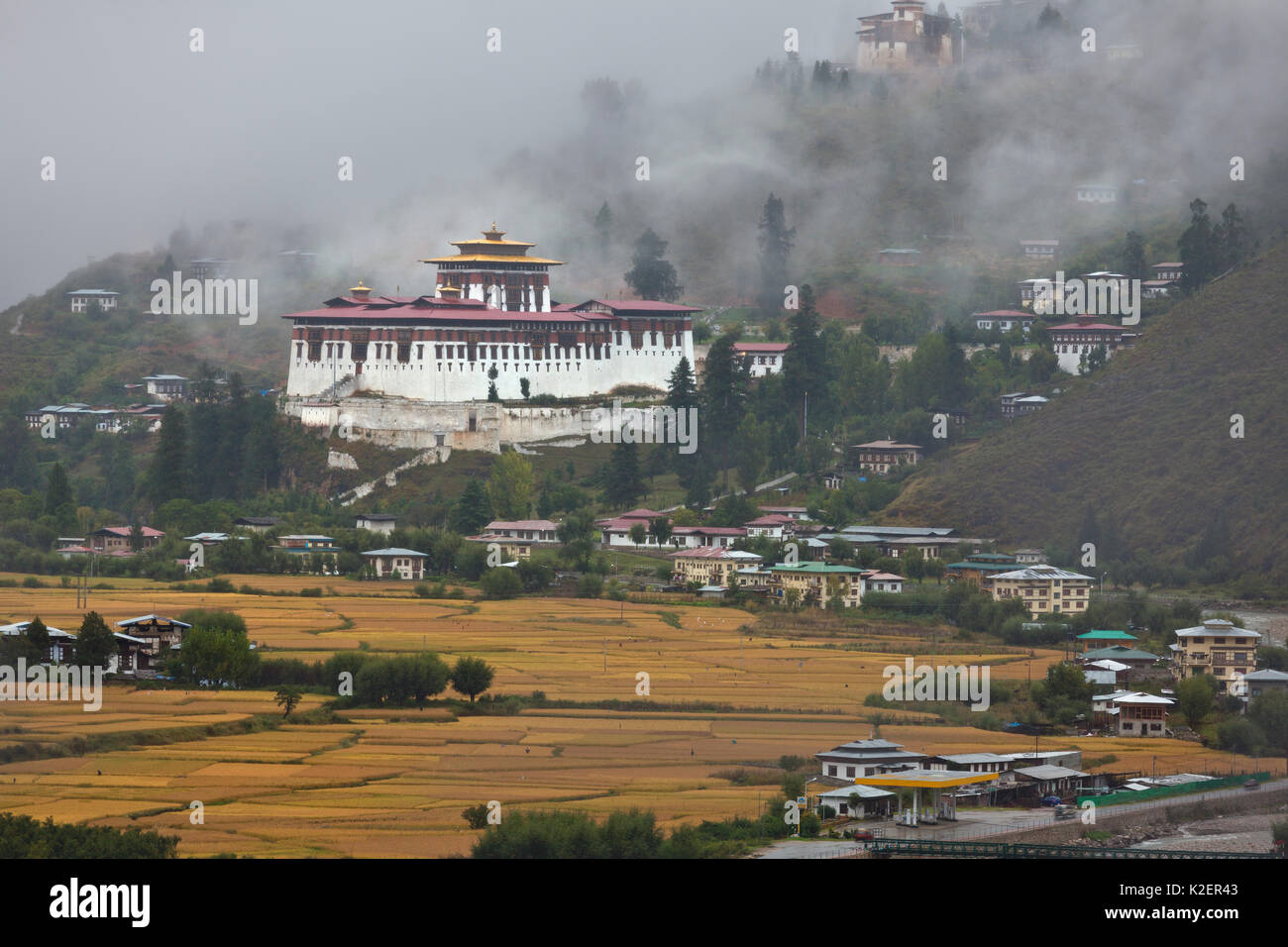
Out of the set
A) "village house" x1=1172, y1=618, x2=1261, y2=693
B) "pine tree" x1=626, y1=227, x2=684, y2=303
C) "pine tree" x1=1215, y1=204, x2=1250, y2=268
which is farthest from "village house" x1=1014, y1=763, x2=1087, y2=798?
"pine tree" x1=626, y1=227, x2=684, y2=303

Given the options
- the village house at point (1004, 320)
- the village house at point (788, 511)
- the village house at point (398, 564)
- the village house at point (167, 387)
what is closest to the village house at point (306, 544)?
the village house at point (398, 564)

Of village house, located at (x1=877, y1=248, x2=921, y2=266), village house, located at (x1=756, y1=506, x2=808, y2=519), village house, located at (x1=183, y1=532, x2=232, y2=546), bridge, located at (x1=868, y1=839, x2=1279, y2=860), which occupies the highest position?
village house, located at (x1=877, y1=248, x2=921, y2=266)

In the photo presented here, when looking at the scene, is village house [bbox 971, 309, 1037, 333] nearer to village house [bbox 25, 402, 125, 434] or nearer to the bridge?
village house [bbox 25, 402, 125, 434]

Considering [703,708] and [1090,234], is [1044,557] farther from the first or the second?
[1090,234]

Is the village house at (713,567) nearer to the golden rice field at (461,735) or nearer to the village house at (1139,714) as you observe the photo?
the golden rice field at (461,735)

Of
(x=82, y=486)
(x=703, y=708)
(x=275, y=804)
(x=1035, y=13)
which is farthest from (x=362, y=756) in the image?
(x=1035, y=13)
